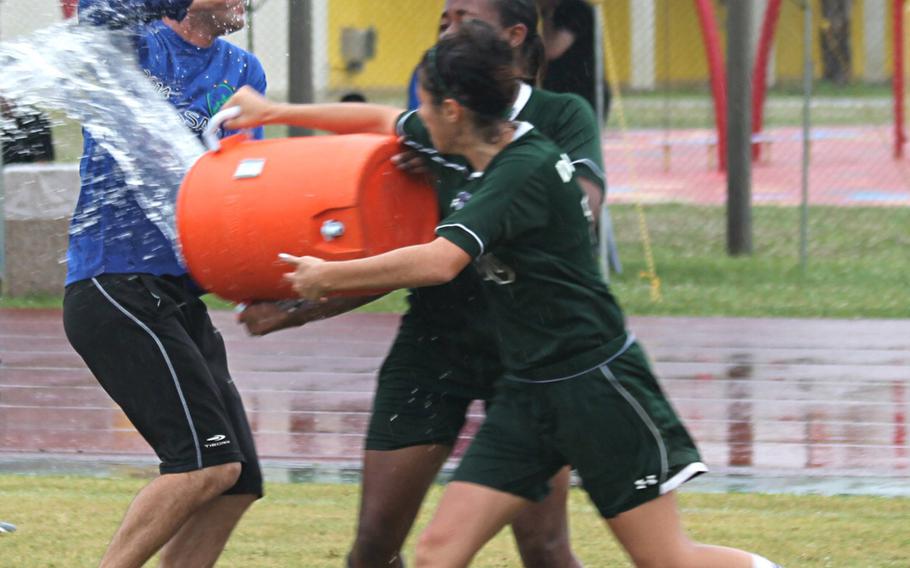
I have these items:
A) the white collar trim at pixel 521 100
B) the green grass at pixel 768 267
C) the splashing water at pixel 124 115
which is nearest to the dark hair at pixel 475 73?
the white collar trim at pixel 521 100

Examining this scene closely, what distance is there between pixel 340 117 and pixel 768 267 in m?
8.27

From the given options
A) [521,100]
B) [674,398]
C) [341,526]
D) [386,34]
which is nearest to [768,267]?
[674,398]

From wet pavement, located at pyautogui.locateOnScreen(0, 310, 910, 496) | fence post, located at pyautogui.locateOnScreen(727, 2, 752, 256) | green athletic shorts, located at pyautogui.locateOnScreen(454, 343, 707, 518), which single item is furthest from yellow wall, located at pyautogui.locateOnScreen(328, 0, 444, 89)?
green athletic shorts, located at pyautogui.locateOnScreen(454, 343, 707, 518)

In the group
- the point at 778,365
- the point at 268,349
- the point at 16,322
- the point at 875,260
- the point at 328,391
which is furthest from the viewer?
the point at 875,260

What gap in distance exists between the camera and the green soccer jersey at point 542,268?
3.73 meters

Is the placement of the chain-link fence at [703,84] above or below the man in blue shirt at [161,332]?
below

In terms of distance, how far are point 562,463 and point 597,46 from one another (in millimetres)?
6478

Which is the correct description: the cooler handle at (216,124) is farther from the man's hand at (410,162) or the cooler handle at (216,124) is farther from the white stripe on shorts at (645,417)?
the white stripe on shorts at (645,417)

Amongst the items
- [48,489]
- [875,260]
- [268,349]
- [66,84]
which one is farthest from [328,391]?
[875,260]

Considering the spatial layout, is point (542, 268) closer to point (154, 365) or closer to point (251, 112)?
point (251, 112)

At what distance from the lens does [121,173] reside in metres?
4.39

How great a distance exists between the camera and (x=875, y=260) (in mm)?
12625

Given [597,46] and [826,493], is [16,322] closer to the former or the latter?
[597,46]

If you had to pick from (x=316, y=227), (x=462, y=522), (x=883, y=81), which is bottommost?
(x=883, y=81)
